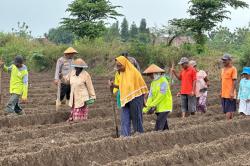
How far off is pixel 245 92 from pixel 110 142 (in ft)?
15.3

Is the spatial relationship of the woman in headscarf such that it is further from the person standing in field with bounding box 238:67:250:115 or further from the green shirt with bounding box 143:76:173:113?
the person standing in field with bounding box 238:67:250:115

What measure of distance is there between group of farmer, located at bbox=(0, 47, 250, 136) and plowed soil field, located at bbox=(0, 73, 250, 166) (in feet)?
1.08

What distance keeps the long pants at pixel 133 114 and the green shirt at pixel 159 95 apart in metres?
0.19

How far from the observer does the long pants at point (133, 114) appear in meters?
8.48

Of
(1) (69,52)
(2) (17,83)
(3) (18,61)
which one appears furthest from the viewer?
(1) (69,52)

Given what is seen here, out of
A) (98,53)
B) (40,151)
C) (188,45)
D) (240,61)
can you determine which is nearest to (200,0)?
(188,45)

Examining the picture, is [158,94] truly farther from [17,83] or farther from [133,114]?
[17,83]

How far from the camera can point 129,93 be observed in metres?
8.41

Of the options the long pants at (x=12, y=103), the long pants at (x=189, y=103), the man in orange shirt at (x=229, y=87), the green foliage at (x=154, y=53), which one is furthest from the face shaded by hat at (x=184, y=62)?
the green foliage at (x=154, y=53)

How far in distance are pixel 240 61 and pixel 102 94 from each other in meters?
7.05

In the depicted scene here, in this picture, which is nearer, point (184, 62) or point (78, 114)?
point (78, 114)

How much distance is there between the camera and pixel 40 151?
22.1ft

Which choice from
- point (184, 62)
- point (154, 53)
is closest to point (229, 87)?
point (184, 62)

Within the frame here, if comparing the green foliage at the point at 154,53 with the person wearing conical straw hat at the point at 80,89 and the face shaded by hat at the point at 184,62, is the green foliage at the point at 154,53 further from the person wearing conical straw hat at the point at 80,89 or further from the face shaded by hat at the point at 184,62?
the person wearing conical straw hat at the point at 80,89
